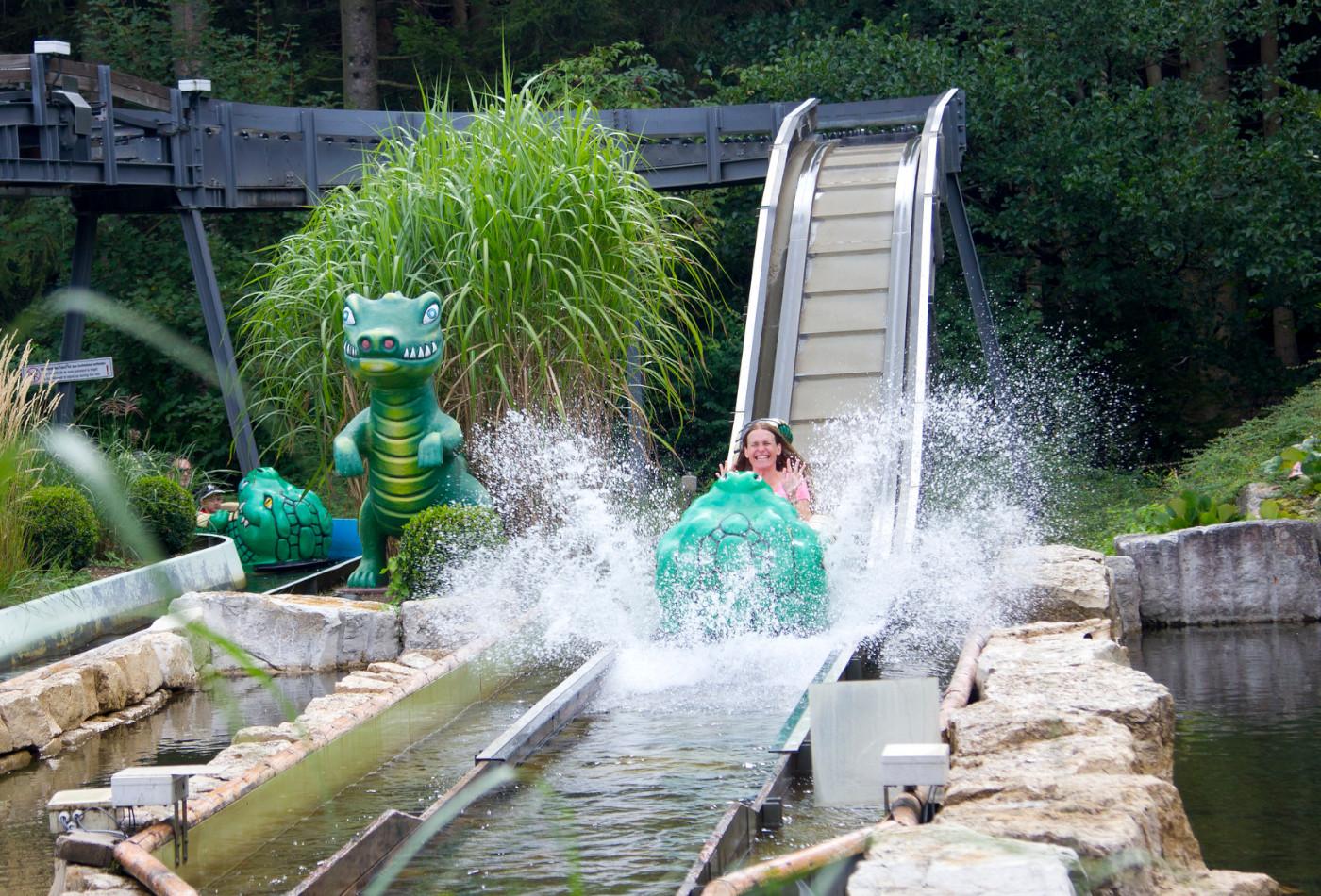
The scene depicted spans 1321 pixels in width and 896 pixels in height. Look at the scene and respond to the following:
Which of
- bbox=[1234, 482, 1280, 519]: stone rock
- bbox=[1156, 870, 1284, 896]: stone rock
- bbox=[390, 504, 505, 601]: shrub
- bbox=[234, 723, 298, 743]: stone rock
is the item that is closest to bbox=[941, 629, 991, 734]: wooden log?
bbox=[1156, 870, 1284, 896]: stone rock

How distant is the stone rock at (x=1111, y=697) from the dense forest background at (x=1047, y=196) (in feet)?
28.7

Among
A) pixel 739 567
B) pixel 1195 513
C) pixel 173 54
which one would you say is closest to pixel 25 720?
pixel 739 567

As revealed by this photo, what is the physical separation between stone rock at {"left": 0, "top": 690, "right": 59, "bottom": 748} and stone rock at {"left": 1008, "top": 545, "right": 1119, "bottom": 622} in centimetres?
407

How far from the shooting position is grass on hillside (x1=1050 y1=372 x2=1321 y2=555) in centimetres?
923

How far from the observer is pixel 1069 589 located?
21.6 ft

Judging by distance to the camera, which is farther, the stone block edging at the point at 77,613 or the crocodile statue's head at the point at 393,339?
the crocodile statue's head at the point at 393,339

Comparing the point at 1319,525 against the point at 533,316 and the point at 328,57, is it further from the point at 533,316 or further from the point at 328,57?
the point at 328,57

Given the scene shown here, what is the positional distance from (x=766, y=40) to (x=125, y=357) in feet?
27.2

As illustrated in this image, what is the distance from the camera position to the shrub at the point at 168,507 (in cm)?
872

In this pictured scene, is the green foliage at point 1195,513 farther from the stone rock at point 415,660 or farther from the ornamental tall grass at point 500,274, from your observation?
the stone rock at point 415,660

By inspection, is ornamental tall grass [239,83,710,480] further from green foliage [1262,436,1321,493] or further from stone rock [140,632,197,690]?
green foliage [1262,436,1321,493]

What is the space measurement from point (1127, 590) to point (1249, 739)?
7.60 feet

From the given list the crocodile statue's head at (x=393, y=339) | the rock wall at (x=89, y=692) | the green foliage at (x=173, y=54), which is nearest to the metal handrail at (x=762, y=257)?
the crocodile statue's head at (x=393, y=339)

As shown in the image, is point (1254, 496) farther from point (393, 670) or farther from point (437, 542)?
A: point (393, 670)
